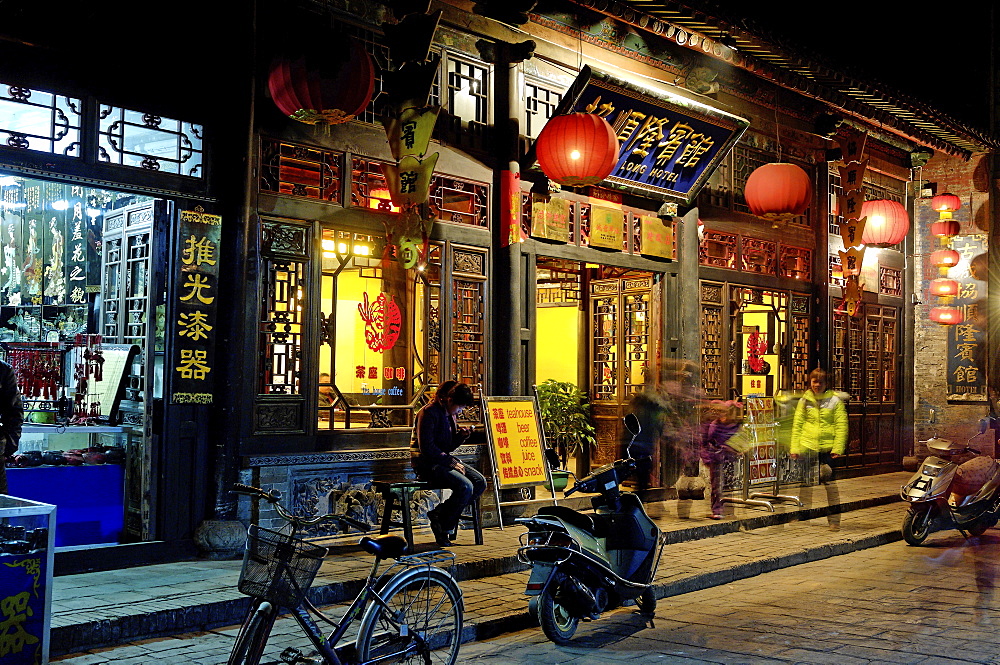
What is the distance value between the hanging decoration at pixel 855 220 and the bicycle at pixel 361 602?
12687 millimetres

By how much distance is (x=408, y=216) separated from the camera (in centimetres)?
1052

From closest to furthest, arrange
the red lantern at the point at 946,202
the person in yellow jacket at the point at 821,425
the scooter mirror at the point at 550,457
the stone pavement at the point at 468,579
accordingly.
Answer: the stone pavement at the point at 468,579
the scooter mirror at the point at 550,457
the person in yellow jacket at the point at 821,425
the red lantern at the point at 946,202

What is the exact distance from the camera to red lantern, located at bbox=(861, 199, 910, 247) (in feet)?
54.9

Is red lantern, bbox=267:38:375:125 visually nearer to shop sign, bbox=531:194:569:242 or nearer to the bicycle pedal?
shop sign, bbox=531:194:569:242

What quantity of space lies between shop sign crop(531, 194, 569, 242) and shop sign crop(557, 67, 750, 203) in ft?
2.71

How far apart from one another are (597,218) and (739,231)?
11.4 feet

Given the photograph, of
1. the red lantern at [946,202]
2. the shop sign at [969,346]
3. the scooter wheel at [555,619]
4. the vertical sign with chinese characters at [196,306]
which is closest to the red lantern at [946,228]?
the red lantern at [946,202]

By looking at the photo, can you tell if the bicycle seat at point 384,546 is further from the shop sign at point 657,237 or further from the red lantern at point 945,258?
the red lantern at point 945,258

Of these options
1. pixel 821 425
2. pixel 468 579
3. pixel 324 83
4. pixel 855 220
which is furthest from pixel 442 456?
pixel 855 220

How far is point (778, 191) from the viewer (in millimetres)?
13883

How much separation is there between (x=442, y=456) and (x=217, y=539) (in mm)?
2304

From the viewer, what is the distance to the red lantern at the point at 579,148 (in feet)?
36.7

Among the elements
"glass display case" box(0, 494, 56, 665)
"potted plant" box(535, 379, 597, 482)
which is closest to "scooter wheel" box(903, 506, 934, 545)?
"potted plant" box(535, 379, 597, 482)

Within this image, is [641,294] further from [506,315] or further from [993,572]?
[993,572]
